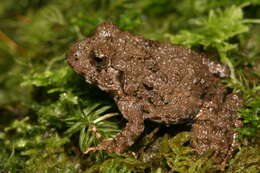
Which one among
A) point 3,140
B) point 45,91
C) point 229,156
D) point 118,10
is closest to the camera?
point 229,156

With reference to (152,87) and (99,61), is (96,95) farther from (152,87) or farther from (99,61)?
(152,87)

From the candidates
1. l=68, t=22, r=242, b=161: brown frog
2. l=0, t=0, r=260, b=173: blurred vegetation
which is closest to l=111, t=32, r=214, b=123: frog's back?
l=68, t=22, r=242, b=161: brown frog

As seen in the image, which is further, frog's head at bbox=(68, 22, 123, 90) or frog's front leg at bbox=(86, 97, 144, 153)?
frog's head at bbox=(68, 22, 123, 90)

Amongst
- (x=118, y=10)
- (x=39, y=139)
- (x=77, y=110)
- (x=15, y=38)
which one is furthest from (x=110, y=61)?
(x=15, y=38)

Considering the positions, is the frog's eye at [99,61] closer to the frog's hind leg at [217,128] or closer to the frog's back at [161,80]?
the frog's back at [161,80]

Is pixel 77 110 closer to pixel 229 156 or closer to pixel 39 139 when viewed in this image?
pixel 39 139

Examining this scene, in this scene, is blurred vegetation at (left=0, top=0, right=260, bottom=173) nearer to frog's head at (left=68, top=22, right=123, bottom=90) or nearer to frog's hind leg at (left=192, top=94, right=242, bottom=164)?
frog's hind leg at (left=192, top=94, right=242, bottom=164)
